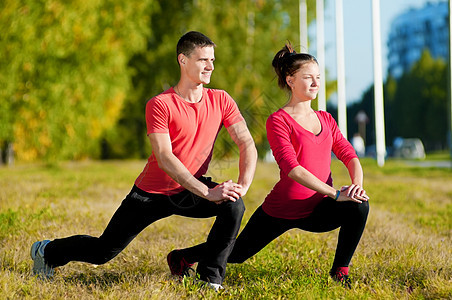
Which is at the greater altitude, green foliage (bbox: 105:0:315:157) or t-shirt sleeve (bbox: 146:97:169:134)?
green foliage (bbox: 105:0:315:157)

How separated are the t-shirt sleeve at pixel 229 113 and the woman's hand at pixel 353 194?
0.80 m

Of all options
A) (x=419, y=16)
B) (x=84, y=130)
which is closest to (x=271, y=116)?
(x=84, y=130)

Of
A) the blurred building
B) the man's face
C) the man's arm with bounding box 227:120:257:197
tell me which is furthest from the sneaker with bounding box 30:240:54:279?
the blurred building

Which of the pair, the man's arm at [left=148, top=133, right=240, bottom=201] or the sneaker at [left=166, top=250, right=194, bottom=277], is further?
the sneaker at [left=166, top=250, right=194, bottom=277]

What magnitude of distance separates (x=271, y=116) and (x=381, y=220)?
11.2 ft

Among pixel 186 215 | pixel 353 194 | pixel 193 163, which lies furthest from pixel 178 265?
pixel 353 194

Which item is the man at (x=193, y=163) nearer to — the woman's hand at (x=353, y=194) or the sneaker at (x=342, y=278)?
the woman's hand at (x=353, y=194)

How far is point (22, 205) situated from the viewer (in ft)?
23.5

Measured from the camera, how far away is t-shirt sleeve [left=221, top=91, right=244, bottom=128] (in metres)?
3.63

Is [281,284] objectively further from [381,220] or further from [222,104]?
[381,220]

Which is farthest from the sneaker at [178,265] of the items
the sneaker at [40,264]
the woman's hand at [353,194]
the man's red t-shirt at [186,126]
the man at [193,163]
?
the woman's hand at [353,194]

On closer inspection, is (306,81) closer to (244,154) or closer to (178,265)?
(244,154)

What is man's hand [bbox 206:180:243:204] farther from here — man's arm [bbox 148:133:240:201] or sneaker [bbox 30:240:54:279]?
sneaker [bbox 30:240:54:279]

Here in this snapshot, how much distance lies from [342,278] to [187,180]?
1.20 m
